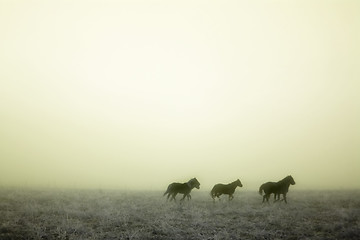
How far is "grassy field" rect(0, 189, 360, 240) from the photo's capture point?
11961 millimetres

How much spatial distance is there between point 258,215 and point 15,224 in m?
9.19

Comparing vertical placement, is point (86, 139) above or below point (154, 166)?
above

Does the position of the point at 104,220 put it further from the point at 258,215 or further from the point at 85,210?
the point at 258,215

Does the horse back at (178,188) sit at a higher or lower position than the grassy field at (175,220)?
higher

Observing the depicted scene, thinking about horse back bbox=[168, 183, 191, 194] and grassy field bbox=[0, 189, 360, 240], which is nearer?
grassy field bbox=[0, 189, 360, 240]

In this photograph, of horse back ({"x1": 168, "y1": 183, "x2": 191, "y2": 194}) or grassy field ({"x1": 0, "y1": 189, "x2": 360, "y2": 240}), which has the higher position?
horse back ({"x1": 168, "y1": 183, "x2": 191, "y2": 194})

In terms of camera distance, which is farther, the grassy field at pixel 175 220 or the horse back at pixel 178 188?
the horse back at pixel 178 188

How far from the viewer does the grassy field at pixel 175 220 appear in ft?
39.2

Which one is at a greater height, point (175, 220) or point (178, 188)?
point (178, 188)

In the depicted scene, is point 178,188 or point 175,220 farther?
point 178,188

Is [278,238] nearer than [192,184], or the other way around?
[278,238]

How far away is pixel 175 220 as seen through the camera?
1391 cm

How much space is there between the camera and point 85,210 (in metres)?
15.5

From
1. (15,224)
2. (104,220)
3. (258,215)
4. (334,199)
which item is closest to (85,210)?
(104,220)
